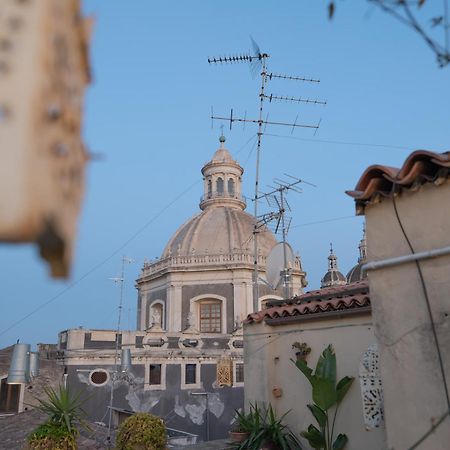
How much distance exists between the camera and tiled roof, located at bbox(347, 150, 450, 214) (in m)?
5.37

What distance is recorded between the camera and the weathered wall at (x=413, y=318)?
511 cm

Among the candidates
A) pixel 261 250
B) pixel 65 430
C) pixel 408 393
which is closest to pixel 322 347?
pixel 408 393

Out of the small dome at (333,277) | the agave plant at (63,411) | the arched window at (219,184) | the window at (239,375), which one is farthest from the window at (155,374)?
the small dome at (333,277)

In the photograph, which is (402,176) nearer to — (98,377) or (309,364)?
(309,364)

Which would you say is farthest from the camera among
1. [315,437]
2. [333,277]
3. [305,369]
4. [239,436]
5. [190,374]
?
[333,277]

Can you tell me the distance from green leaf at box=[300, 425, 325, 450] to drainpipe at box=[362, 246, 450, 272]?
3.60 metres

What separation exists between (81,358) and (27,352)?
40.7 feet

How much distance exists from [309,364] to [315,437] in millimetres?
1253

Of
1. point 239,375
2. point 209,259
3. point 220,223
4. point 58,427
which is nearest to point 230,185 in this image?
point 220,223

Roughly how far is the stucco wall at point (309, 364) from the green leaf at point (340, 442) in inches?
3.3

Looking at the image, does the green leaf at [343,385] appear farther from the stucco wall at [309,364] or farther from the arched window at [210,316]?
the arched window at [210,316]

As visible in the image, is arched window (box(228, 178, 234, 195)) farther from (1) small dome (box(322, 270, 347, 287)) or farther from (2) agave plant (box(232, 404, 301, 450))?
(2) agave plant (box(232, 404, 301, 450))

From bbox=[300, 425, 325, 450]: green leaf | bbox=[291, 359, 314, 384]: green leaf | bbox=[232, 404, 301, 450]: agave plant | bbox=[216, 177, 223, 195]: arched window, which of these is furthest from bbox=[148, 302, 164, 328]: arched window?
bbox=[300, 425, 325, 450]: green leaf

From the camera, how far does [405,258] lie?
5500 mm
